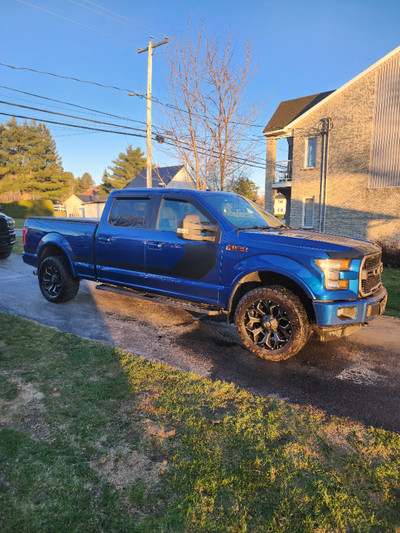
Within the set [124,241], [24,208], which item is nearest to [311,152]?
[124,241]

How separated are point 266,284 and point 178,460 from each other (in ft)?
8.02

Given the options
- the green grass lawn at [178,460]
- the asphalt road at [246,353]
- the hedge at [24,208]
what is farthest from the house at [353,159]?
the hedge at [24,208]

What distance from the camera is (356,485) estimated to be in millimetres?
2084

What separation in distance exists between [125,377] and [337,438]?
6.20 ft

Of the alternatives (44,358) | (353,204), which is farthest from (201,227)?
(353,204)

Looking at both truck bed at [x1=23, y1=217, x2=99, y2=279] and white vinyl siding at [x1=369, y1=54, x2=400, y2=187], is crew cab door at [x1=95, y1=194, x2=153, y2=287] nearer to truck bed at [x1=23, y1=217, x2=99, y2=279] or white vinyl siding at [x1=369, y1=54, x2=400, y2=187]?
truck bed at [x1=23, y1=217, x2=99, y2=279]

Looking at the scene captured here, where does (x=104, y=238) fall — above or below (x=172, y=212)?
below

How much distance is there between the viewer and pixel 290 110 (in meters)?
22.6

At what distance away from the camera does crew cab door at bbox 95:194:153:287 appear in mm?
5203

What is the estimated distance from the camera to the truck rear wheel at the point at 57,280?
20.2ft

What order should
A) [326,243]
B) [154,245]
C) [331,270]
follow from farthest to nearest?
[154,245], [326,243], [331,270]

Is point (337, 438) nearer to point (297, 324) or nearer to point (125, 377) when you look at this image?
point (297, 324)

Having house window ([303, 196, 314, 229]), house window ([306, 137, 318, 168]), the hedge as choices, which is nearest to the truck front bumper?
house window ([303, 196, 314, 229])

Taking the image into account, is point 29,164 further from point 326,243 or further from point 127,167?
point 326,243
